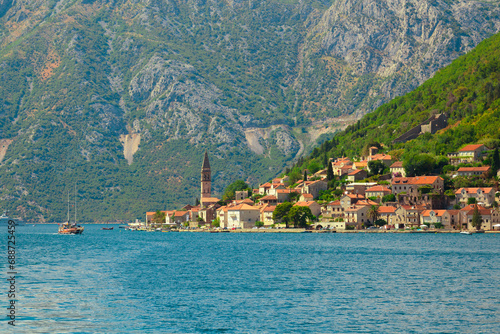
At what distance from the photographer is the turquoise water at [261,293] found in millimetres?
45500

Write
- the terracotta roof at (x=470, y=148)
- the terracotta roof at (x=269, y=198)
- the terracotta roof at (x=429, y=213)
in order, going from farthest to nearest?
the terracotta roof at (x=269, y=198), the terracotta roof at (x=470, y=148), the terracotta roof at (x=429, y=213)

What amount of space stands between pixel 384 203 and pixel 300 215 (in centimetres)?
1912

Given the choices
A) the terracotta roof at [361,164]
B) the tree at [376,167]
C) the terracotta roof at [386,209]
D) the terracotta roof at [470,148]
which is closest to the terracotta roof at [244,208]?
the terracotta roof at [361,164]

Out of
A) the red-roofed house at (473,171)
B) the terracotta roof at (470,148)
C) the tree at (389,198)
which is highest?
the terracotta roof at (470,148)

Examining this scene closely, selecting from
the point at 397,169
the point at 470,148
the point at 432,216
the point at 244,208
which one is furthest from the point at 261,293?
the point at 244,208

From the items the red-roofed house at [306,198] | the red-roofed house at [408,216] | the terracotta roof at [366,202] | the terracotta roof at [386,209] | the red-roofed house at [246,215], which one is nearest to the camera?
the red-roofed house at [408,216]

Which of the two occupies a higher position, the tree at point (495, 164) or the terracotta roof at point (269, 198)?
the tree at point (495, 164)

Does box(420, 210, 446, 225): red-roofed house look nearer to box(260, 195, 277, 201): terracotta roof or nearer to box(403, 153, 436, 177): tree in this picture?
box(403, 153, 436, 177): tree

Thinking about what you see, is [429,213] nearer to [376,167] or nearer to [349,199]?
[349,199]

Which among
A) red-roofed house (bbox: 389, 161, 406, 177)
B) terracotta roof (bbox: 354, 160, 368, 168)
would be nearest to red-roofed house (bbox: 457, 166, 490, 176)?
red-roofed house (bbox: 389, 161, 406, 177)

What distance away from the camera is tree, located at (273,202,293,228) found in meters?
170

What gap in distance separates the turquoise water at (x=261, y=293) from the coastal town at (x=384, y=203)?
58913 mm

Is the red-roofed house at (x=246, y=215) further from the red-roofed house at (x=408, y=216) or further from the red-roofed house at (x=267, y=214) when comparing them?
the red-roofed house at (x=408, y=216)

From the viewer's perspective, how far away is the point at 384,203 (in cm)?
16162
